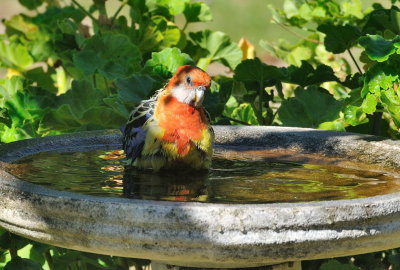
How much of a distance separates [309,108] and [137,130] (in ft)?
3.25

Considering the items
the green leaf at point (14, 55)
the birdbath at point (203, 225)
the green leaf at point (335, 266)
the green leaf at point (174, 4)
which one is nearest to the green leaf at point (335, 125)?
the green leaf at point (335, 266)

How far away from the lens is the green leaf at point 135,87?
3025 mm

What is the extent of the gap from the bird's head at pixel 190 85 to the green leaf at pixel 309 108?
0.83m

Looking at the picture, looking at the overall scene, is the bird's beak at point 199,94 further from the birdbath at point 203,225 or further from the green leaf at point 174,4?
the green leaf at point 174,4

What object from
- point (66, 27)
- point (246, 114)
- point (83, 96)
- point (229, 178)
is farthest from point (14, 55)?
point (229, 178)

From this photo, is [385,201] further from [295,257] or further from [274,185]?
[274,185]

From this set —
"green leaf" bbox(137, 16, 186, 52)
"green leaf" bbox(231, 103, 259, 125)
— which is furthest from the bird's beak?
"green leaf" bbox(137, 16, 186, 52)

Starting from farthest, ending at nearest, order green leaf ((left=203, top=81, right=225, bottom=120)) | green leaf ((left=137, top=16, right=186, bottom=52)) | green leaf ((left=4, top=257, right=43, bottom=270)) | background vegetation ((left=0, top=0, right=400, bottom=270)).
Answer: green leaf ((left=137, top=16, right=186, bottom=52)), green leaf ((left=203, top=81, right=225, bottom=120)), background vegetation ((left=0, top=0, right=400, bottom=270)), green leaf ((left=4, top=257, right=43, bottom=270))

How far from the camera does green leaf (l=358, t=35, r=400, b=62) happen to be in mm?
2555

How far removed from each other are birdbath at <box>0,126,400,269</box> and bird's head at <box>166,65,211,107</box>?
2.29ft

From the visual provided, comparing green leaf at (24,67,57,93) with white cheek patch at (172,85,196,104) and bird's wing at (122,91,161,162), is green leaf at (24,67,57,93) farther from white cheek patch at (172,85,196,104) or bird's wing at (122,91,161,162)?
white cheek patch at (172,85,196,104)

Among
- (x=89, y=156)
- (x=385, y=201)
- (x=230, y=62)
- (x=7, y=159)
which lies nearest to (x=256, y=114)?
(x=230, y=62)

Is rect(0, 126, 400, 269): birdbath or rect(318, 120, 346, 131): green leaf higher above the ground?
rect(318, 120, 346, 131): green leaf

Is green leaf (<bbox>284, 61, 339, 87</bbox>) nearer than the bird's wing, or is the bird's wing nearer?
the bird's wing
